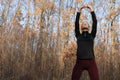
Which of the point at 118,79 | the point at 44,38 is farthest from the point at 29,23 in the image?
the point at 118,79

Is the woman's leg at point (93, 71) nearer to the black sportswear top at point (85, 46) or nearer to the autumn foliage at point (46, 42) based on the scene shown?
the black sportswear top at point (85, 46)

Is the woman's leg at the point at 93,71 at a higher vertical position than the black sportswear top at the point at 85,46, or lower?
lower

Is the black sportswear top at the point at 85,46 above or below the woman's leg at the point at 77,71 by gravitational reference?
above

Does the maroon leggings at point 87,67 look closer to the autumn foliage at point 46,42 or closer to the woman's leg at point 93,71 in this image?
the woman's leg at point 93,71

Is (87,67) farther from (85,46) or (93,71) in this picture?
(85,46)

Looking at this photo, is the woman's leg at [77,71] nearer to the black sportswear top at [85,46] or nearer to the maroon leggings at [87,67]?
the maroon leggings at [87,67]

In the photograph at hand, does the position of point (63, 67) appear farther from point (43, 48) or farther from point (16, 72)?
point (16, 72)

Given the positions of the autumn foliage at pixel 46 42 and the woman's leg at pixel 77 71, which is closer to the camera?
the woman's leg at pixel 77 71

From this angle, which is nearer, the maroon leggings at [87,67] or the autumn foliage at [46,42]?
the maroon leggings at [87,67]

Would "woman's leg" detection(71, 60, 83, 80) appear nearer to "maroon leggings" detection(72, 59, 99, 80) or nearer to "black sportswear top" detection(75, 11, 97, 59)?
"maroon leggings" detection(72, 59, 99, 80)

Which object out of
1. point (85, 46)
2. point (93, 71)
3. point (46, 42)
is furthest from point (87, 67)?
point (46, 42)

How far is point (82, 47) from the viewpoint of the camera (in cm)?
394

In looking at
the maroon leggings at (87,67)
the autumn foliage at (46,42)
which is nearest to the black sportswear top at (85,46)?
the maroon leggings at (87,67)

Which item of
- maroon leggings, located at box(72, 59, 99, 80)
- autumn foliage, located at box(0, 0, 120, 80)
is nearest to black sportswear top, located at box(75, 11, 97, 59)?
maroon leggings, located at box(72, 59, 99, 80)
